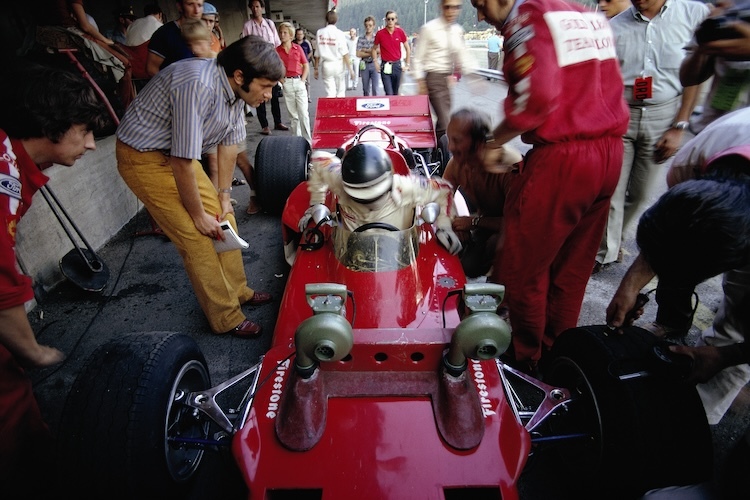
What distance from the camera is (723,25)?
5.69 ft

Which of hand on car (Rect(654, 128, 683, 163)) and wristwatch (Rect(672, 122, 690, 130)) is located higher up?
wristwatch (Rect(672, 122, 690, 130))

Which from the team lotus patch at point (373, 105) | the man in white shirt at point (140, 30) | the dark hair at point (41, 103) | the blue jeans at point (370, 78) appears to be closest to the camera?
the dark hair at point (41, 103)

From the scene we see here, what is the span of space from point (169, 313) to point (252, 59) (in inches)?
80.8

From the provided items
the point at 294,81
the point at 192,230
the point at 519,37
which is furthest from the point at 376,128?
the point at 294,81

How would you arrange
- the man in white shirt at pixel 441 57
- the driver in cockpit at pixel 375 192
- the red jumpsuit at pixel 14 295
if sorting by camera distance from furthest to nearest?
the man in white shirt at pixel 441 57 < the driver in cockpit at pixel 375 192 < the red jumpsuit at pixel 14 295

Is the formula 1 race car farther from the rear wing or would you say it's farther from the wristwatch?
the rear wing

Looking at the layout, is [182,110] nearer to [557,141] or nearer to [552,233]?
[557,141]

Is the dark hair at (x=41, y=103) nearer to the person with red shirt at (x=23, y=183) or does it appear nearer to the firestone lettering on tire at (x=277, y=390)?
the person with red shirt at (x=23, y=183)

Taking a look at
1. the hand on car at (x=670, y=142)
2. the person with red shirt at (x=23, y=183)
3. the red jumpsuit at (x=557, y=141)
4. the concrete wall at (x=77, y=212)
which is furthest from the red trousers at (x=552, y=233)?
the concrete wall at (x=77, y=212)

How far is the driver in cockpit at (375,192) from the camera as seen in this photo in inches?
93.0

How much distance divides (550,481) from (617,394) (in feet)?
2.42

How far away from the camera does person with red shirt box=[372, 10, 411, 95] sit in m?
8.51

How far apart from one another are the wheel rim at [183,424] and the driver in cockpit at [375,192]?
1.14 meters

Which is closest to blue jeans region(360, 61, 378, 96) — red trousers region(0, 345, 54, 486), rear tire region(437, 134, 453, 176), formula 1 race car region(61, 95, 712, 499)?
rear tire region(437, 134, 453, 176)
